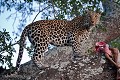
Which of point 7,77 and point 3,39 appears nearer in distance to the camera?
point 7,77

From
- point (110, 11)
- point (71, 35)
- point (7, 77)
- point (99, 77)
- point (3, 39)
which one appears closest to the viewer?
point (99, 77)

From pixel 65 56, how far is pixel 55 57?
0.27m

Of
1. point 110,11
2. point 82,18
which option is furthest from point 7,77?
point 110,11

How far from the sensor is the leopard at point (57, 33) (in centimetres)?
613

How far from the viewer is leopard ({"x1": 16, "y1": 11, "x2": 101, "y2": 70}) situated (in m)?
6.13

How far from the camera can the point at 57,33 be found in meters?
6.56

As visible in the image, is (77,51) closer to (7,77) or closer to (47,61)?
(47,61)

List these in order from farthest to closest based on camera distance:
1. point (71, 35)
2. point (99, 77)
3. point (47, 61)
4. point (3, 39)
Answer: point (71, 35), point (47, 61), point (3, 39), point (99, 77)

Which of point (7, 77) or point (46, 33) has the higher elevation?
point (46, 33)

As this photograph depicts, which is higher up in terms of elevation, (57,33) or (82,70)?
(57,33)

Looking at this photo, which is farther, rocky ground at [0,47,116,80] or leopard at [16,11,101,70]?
leopard at [16,11,101,70]

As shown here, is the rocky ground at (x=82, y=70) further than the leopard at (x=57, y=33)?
No

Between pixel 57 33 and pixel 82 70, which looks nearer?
pixel 82 70

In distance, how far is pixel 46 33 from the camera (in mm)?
6262
